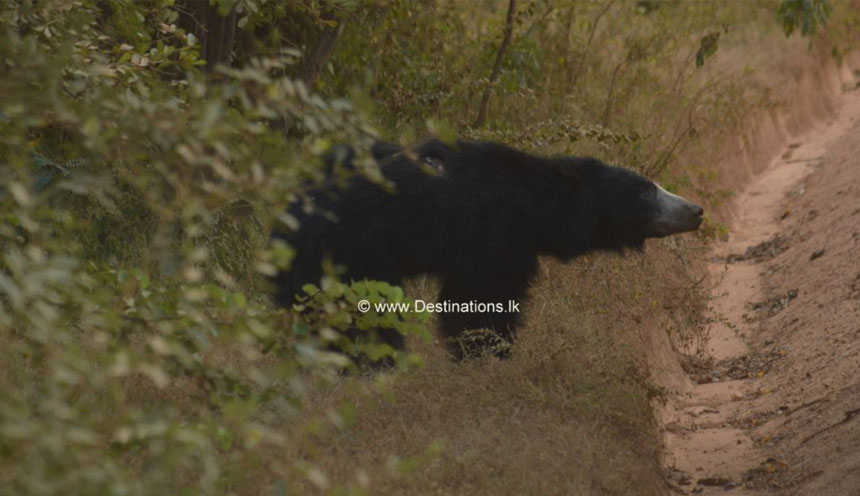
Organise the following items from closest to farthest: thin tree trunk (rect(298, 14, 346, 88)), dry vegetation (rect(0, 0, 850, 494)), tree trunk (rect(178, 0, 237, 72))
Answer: dry vegetation (rect(0, 0, 850, 494))
tree trunk (rect(178, 0, 237, 72))
thin tree trunk (rect(298, 14, 346, 88))

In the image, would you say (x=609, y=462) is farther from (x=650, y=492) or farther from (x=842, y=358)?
(x=842, y=358)

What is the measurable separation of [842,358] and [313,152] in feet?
13.9

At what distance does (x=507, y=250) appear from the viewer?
18.8 feet

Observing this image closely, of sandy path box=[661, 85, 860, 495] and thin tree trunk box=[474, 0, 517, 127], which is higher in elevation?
thin tree trunk box=[474, 0, 517, 127]

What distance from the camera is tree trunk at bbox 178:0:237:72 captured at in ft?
24.1

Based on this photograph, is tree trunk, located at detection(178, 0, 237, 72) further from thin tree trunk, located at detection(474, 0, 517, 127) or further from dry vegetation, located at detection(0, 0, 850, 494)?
thin tree trunk, located at detection(474, 0, 517, 127)

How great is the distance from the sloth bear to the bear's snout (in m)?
0.21

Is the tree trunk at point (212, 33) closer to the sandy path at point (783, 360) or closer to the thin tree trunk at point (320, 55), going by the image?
the thin tree trunk at point (320, 55)

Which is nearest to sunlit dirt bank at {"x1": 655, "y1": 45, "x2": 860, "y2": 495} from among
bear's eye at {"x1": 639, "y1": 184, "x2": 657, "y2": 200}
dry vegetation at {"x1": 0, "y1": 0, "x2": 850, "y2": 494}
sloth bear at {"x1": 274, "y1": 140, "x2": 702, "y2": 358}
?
dry vegetation at {"x1": 0, "y1": 0, "x2": 850, "y2": 494}

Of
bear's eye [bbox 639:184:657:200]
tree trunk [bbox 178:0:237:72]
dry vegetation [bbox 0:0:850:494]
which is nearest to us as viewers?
dry vegetation [bbox 0:0:850:494]

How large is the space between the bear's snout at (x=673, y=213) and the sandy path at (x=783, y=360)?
29.8 inches

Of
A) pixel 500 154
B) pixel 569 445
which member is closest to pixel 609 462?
pixel 569 445

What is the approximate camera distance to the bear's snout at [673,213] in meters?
6.30

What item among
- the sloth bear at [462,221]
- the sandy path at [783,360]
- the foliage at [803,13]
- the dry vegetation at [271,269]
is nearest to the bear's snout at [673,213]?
the sloth bear at [462,221]
